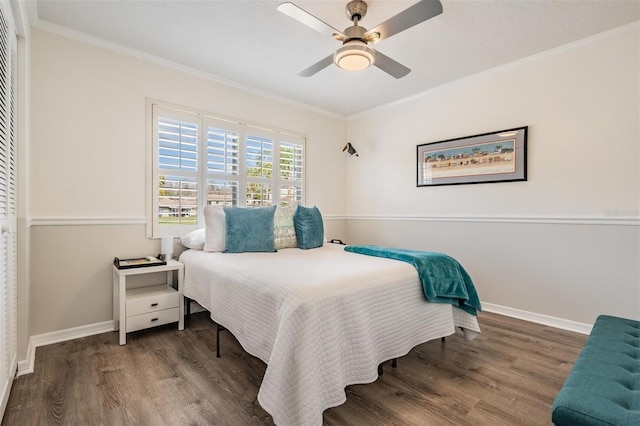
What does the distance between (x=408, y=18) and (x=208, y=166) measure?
93.3 inches

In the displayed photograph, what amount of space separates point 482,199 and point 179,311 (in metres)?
3.19

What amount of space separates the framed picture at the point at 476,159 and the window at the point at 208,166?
1756 mm

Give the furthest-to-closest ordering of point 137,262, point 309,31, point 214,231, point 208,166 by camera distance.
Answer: point 208,166
point 214,231
point 137,262
point 309,31

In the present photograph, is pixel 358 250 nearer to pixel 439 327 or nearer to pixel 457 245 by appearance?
pixel 439 327

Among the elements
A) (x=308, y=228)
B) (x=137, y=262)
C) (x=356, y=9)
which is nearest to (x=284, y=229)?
(x=308, y=228)

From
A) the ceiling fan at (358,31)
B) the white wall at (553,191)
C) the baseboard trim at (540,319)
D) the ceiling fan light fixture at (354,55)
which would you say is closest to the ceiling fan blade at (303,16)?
the ceiling fan at (358,31)

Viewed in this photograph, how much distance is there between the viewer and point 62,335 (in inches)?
98.6

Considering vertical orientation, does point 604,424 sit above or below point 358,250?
below

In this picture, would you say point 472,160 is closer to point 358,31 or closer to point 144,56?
point 358,31

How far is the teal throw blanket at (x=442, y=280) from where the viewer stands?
2.08 m

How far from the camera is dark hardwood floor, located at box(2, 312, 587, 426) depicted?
158 centimetres

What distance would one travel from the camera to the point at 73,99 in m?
2.55

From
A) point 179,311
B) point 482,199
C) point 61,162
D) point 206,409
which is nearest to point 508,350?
point 482,199

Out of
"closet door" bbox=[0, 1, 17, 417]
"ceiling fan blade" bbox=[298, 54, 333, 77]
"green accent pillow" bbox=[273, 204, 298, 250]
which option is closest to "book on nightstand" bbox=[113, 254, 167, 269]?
"closet door" bbox=[0, 1, 17, 417]
